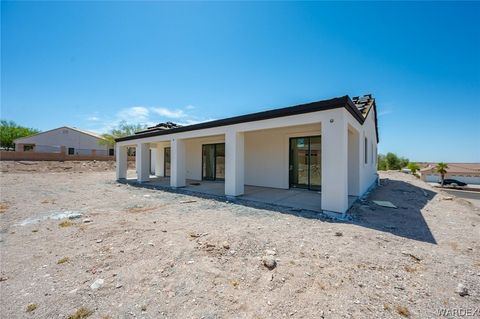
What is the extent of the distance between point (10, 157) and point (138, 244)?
26945mm

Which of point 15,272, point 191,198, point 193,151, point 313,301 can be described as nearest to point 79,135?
point 193,151

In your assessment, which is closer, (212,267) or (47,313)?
(47,313)

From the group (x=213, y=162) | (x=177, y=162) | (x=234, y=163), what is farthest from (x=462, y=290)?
(x=213, y=162)

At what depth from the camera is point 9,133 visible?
35.9m

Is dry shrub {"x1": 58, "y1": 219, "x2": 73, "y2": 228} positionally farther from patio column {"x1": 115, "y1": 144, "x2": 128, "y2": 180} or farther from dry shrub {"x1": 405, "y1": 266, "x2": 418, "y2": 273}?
patio column {"x1": 115, "y1": 144, "x2": 128, "y2": 180}

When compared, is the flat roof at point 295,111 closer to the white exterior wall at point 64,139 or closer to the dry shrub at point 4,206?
the dry shrub at point 4,206

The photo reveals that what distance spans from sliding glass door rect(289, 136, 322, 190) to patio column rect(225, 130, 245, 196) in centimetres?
290

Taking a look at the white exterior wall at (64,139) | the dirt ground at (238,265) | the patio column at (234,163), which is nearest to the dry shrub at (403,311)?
the dirt ground at (238,265)

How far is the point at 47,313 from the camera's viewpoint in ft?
7.18

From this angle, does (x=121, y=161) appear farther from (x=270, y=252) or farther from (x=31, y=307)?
(x=270, y=252)

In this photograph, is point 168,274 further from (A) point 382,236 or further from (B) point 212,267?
(A) point 382,236

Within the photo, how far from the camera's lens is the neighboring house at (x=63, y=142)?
28922 mm

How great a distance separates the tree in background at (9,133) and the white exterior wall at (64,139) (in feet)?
28.3

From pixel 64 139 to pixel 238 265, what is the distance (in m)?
39.0
